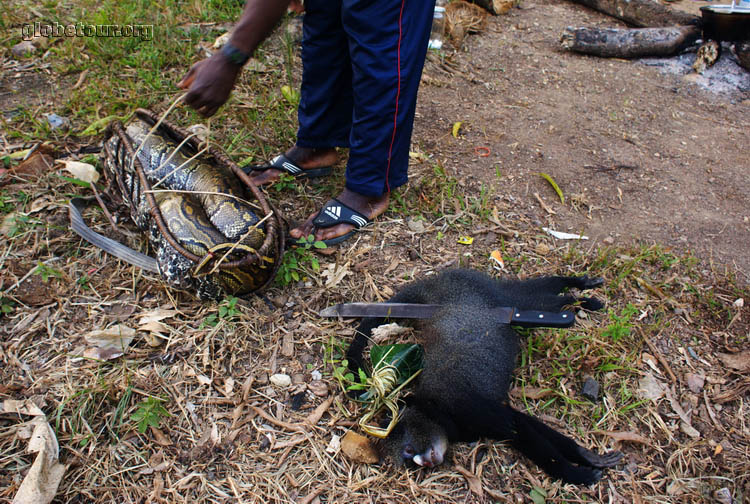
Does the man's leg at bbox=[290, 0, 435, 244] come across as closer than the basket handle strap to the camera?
Yes

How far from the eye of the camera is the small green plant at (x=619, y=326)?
2391 millimetres

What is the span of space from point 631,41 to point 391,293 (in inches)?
164

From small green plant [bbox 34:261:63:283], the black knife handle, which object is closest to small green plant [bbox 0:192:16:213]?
small green plant [bbox 34:261:63:283]

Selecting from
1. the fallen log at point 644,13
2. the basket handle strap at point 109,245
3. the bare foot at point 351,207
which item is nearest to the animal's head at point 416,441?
the bare foot at point 351,207

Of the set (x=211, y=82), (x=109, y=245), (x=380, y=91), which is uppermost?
(x=211, y=82)

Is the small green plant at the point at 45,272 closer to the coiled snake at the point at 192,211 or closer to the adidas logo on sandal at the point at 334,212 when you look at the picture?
the coiled snake at the point at 192,211

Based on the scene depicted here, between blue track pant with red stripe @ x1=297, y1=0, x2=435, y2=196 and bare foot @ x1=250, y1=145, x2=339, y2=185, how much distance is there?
68 millimetres

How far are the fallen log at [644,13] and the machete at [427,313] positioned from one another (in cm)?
475

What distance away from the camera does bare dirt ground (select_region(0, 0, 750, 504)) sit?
2.00m

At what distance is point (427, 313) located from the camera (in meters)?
2.31

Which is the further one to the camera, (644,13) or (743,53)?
(644,13)

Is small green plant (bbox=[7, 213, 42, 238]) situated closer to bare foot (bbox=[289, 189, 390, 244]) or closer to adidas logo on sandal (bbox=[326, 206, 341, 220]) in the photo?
bare foot (bbox=[289, 189, 390, 244])

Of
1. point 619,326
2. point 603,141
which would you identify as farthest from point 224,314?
point 603,141

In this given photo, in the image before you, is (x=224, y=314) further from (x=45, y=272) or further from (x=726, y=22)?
(x=726, y=22)
